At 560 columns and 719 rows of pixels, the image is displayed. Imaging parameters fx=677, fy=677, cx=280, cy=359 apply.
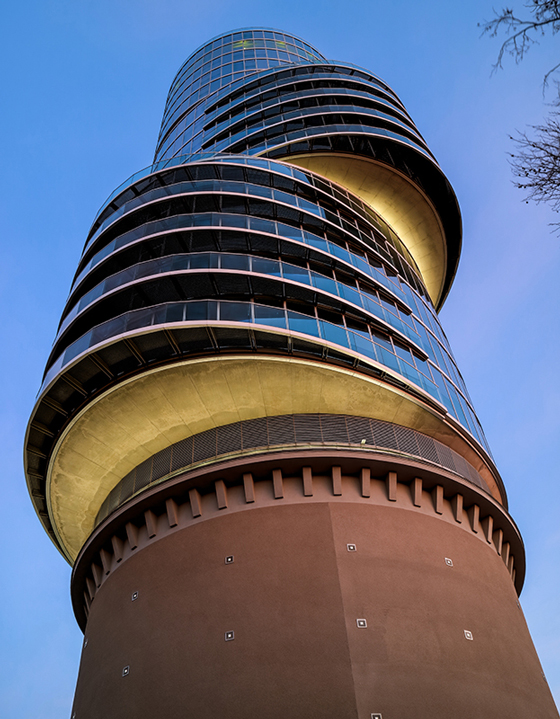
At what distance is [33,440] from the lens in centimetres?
2120

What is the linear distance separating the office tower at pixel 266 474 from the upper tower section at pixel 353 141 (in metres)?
7.33

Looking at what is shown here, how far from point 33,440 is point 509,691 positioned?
593 inches

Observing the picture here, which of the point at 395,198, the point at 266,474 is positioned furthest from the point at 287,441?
the point at 395,198

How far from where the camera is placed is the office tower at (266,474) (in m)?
15.4

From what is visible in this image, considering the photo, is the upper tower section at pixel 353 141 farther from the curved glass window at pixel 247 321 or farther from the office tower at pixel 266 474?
the curved glass window at pixel 247 321

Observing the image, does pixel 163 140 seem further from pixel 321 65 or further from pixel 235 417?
pixel 235 417

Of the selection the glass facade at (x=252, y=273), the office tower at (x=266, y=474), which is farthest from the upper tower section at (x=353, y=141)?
the glass facade at (x=252, y=273)

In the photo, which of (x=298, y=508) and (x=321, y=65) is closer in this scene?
(x=298, y=508)

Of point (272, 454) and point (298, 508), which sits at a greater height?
point (272, 454)

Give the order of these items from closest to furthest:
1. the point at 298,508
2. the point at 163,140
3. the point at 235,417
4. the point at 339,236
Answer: the point at 298,508, the point at 235,417, the point at 339,236, the point at 163,140

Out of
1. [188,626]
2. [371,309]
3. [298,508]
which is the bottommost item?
[188,626]

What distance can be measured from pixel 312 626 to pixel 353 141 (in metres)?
26.0

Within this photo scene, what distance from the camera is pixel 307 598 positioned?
1608cm

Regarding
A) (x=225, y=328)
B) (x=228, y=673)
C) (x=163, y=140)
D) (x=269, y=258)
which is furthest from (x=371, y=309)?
(x=163, y=140)
